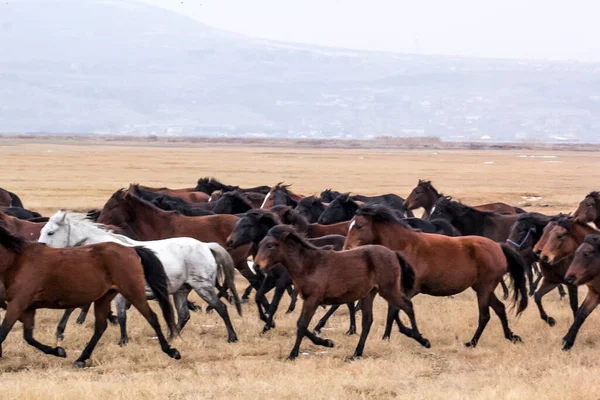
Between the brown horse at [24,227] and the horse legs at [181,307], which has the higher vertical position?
the brown horse at [24,227]

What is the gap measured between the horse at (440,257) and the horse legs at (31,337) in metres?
3.19

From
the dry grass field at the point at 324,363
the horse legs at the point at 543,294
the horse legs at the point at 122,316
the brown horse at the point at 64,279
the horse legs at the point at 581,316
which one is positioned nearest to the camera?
the dry grass field at the point at 324,363

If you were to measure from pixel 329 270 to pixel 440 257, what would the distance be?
5.04 ft

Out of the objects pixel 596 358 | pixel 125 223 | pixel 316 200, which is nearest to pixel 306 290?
pixel 596 358

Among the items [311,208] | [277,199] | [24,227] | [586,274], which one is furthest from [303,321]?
[277,199]

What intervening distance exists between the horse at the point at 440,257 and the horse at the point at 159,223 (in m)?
2.57

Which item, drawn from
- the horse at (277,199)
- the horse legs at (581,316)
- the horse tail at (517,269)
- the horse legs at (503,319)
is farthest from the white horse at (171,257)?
the horse at (277,199)

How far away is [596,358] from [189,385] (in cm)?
399

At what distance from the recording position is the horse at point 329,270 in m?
9.09

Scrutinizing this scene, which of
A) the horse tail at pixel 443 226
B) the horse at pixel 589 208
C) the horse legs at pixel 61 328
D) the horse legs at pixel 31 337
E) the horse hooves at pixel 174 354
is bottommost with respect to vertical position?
the horse legs at pixel 61 328

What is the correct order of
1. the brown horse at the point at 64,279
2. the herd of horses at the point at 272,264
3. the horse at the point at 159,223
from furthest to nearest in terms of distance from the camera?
the horse at the point at 159,223
the herd of horses at the point at 272,264
the brown horse at the point at 64,279

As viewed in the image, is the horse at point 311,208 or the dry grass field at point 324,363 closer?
the dry grass field at point 324,363

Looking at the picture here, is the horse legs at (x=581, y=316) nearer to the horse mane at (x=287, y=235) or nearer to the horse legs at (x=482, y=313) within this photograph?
the horse legs at (x=482, y=313)

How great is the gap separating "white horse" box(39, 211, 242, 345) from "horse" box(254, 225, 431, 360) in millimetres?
1315
